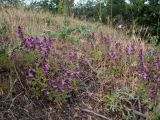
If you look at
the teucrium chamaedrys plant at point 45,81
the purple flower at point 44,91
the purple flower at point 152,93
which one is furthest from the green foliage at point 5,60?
the purple flower at point 152,93

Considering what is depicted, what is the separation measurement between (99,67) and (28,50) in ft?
3.57

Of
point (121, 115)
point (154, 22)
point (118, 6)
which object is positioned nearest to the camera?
point (121, 115)

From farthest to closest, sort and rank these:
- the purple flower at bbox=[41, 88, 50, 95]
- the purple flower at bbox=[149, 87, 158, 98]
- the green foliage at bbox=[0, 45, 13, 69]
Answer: the purple flower at bbox=[149, 87, 158, 98] < the green foliage at bbox=[0, 45, 13, 69] < the purple flower at bbox=[41, 88, 50, 95]

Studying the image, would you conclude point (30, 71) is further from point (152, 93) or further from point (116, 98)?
point (152, 93)

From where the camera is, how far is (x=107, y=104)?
385 cm

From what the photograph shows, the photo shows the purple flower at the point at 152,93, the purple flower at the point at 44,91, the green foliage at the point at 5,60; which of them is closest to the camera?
the purple flower at the point at 44,91

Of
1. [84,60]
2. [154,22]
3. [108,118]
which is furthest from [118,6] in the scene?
[108,118]

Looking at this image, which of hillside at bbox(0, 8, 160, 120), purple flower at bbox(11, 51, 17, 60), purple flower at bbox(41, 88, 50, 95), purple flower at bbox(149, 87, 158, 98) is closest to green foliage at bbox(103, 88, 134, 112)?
hillside at bbox(0, 8, 160, 120)

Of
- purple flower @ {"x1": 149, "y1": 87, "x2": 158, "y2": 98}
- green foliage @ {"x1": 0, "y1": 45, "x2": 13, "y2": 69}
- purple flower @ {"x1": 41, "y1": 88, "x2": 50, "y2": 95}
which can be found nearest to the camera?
purple flower @ {"x1": 41, "y1": 88, "x2": 50, "y2": 95}

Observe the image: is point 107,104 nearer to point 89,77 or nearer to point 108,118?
point 108,118

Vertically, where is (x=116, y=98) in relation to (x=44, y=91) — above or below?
below

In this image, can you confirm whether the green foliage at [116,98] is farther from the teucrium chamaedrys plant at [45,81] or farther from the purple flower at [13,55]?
Answer: the purple flower at [13,55]

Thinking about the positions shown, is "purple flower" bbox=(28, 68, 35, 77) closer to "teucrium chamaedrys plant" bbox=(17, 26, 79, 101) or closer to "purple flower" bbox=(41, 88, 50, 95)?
"teucrium chamaedrys plant" bbox=(17, 26, 79, 101)

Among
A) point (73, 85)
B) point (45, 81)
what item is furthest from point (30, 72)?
point (73, 85)
